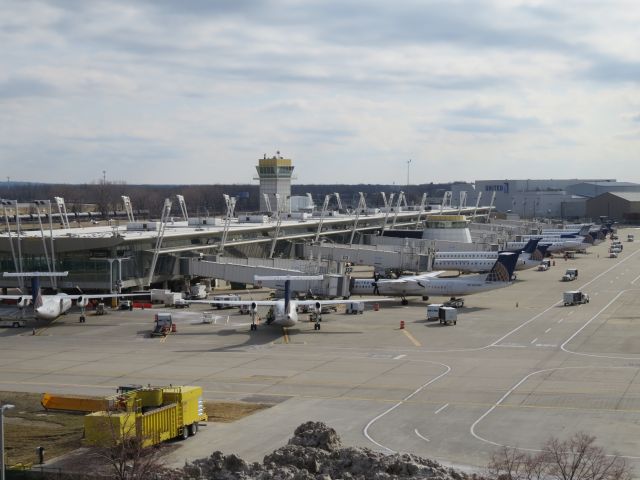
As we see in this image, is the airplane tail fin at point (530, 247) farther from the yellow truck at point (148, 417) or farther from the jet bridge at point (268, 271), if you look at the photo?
the yellow truck at point (148, 417)

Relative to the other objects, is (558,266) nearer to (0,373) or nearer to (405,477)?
(0,373)

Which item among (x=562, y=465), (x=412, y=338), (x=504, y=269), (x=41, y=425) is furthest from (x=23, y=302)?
(x=562, y=465)

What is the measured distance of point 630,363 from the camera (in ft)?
207

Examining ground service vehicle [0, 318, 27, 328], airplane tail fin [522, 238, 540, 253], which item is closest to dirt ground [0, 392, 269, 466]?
ground service vehicle [0, 318, 27, 328]

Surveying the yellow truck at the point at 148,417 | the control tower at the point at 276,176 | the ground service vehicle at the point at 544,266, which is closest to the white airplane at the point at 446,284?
the ground service vehicle at the point at 544,266

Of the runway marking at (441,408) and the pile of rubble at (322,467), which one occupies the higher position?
the pile of rubble at (322,467)

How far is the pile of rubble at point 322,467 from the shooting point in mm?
31750

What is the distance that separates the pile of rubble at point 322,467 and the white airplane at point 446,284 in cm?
6323

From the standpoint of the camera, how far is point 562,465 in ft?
111

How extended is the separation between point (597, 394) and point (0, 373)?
40.2m

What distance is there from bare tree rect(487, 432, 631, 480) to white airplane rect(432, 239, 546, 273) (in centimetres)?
8120

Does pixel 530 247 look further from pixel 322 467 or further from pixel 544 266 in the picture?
pixel 322 467

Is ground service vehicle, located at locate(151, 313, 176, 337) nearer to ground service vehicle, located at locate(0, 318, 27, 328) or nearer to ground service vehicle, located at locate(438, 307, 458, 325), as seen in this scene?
ground service vehicle, located at locate(0, 318, 27, 328)

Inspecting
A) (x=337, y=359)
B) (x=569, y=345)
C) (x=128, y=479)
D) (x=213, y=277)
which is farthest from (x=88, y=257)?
(x=128, y=479)
